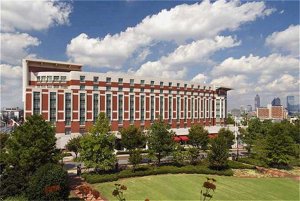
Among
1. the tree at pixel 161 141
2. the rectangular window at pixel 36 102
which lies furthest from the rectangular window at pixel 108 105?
the tree at pixel 161 141

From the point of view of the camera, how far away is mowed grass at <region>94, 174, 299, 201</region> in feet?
100

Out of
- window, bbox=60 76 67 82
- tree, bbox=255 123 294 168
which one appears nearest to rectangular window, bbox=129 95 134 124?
window, bbox=60 76 67 82

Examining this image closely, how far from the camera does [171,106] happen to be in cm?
8069

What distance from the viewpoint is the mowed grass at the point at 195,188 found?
100 ft

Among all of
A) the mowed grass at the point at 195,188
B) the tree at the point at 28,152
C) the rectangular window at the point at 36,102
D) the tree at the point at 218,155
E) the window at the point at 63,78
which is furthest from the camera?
the window at the point at 63,78

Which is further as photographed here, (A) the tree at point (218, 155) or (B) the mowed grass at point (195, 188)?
(A) the tree at point (218, 155)

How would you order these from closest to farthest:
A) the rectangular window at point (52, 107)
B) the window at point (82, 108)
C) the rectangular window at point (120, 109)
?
1. the rectangular window at point (52, 107)
2. the window at point (82, 108)
3. the rectangular window at point (120, 109)

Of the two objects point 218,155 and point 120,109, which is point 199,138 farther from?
point 120,109

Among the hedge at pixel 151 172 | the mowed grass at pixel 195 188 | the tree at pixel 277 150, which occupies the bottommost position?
the mowed grass at pixel 195 188

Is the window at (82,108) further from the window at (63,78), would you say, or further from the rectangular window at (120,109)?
the rectangular window at (120,109)

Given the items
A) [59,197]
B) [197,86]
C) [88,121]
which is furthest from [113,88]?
[59,197]

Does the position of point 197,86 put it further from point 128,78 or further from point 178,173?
point 178,173

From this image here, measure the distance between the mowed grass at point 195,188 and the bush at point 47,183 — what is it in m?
5.19

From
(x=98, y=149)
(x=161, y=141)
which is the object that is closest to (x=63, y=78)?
(x=161, y=141)
